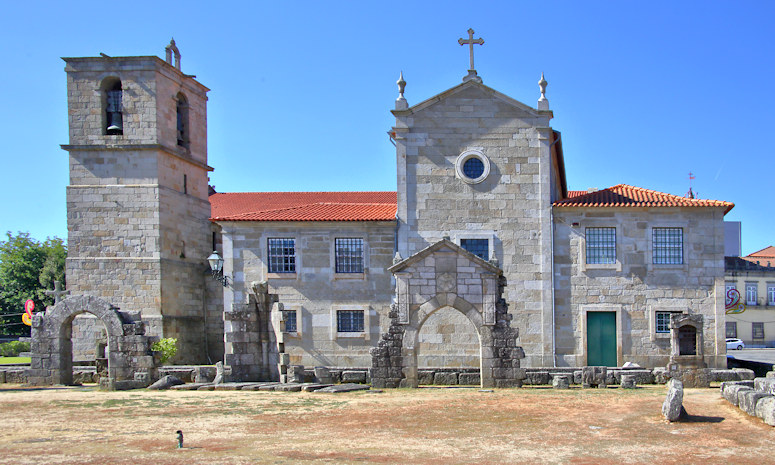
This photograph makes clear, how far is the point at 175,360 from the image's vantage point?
30.8 metres

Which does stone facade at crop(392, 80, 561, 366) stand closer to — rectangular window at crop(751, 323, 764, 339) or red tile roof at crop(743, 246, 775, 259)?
rectangular window at crop(751, 323, 764, 339)

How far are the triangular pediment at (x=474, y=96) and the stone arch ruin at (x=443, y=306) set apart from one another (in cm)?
806

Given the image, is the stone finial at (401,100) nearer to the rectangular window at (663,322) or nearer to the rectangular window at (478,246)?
the rectangular window at (478,246)

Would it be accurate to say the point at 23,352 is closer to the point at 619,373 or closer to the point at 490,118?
the point at 490,118

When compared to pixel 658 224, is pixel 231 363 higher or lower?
lower

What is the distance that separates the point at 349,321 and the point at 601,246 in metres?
9.15

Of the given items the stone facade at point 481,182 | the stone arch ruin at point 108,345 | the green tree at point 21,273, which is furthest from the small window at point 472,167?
the green tree at point 21,273

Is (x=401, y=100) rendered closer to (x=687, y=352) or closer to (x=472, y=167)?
(x=472, y=167)

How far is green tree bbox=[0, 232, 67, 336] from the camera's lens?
155 ft

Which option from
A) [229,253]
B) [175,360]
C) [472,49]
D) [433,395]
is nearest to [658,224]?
[472,49]

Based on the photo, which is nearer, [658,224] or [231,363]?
[231,363]

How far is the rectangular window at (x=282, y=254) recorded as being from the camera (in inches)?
1125

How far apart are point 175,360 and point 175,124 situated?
30.9ft

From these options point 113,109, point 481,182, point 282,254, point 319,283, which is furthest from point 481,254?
point 113,109
